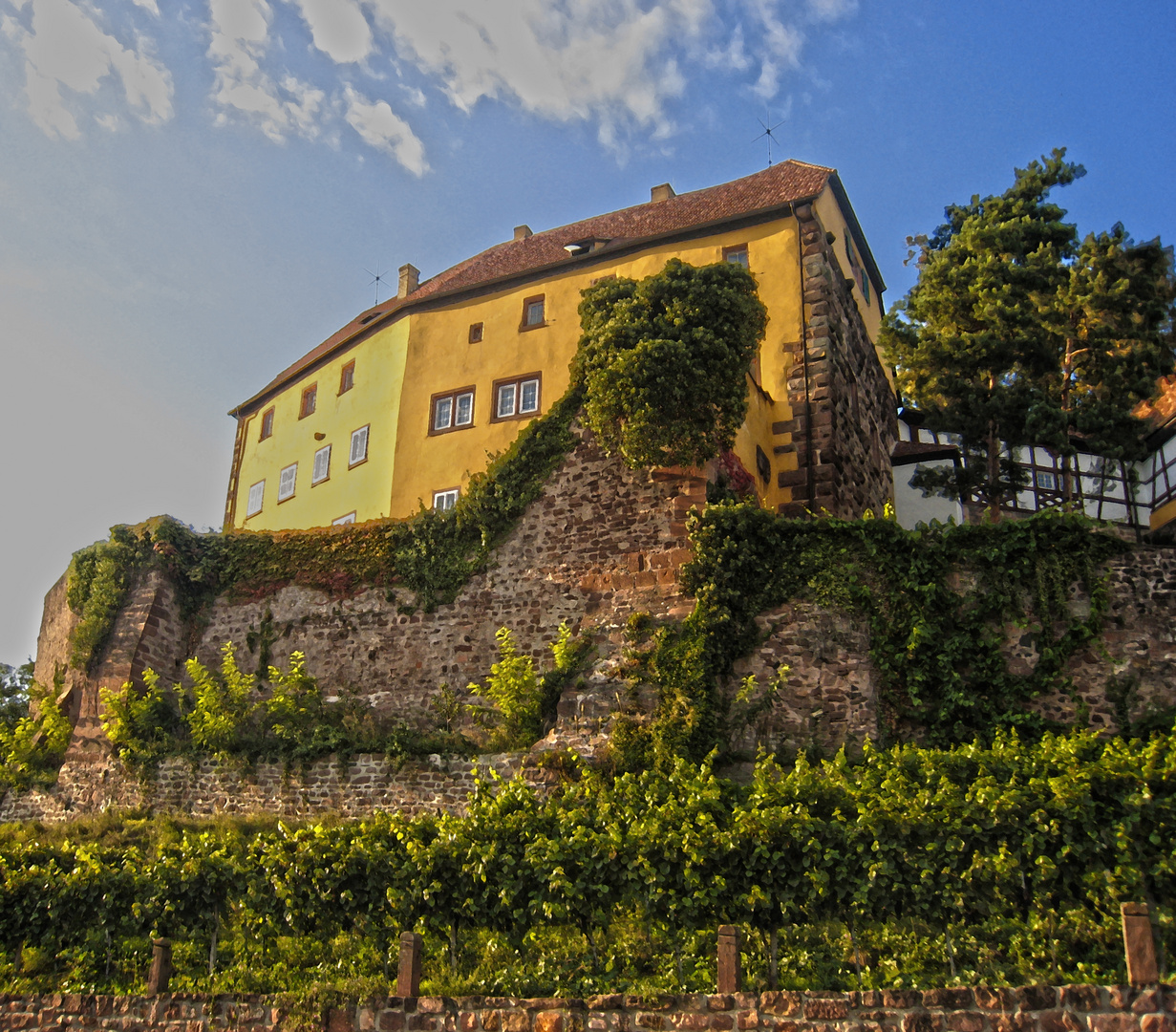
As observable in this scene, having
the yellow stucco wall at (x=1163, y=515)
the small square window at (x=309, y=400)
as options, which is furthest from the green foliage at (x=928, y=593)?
the small square window at (x=309, y=400)

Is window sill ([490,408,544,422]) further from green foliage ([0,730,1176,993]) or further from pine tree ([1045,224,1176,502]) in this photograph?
green foliage ([0,730,1176,993])

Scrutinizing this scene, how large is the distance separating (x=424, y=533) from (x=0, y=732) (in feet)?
28.9

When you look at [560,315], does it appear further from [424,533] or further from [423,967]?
[423,967]

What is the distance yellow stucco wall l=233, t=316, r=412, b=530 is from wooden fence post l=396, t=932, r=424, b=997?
16.0 metres

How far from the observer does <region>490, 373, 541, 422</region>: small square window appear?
2648cm

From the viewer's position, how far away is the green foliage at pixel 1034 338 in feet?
77.5

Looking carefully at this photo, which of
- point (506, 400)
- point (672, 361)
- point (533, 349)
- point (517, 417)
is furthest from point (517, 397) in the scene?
point (672, 361)

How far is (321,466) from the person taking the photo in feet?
103

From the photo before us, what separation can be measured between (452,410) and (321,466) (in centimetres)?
547

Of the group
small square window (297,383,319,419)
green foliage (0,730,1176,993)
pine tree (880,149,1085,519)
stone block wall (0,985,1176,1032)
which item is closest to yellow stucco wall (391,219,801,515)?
pine tree (880,149,1085,519)

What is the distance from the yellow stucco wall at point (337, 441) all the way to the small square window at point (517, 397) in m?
2.97

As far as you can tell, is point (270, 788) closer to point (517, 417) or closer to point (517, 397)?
point (517, 417)

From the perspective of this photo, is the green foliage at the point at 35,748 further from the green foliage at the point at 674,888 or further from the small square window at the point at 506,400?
the small square window at the point at 506,400

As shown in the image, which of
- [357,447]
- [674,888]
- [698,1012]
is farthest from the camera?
[357,447]
